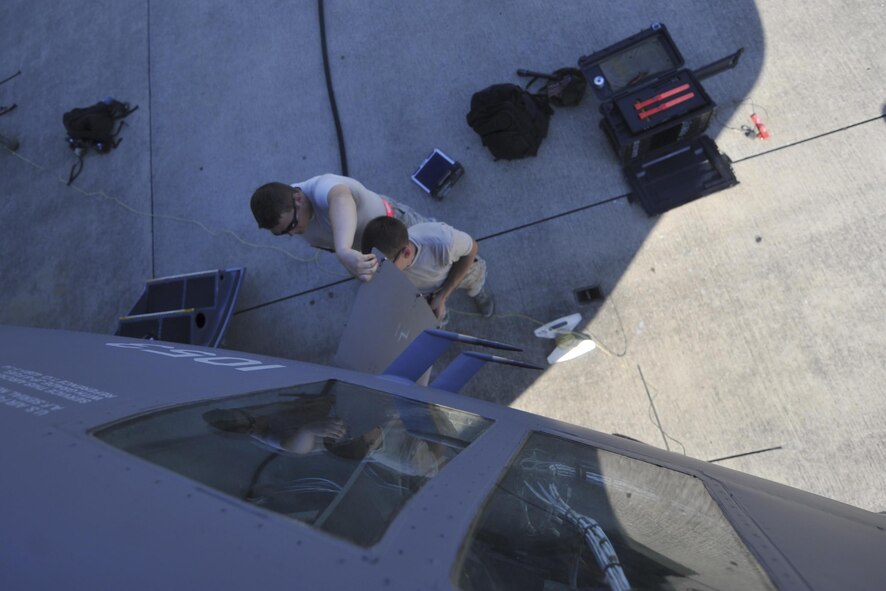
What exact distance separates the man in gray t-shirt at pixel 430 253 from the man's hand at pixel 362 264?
0.06 m

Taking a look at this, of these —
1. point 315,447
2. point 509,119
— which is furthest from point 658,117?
point 315,447

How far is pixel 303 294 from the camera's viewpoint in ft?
11.4

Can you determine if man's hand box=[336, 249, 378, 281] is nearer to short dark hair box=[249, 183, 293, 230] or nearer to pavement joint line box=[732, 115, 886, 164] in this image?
short dark hair box=[249, 183, 293, 230]

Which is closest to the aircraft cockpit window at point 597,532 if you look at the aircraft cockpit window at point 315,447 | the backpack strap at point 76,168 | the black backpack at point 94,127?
the aircraft cockpit window at point 315,447

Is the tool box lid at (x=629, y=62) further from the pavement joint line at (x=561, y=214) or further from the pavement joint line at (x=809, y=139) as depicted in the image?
the pavement joint line at (x=809, y=139)

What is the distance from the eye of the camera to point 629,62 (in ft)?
9.81

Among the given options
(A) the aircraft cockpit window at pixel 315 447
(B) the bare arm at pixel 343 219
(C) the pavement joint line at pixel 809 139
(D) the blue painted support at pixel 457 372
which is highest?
(B) the bare arm at pixel 343 219

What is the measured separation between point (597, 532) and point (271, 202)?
1764 mm

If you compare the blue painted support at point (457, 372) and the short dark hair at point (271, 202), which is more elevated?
the short dark hair at point (271, 202)

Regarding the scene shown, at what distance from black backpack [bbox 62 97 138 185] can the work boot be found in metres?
3.53

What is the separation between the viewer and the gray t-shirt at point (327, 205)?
2.33 metres

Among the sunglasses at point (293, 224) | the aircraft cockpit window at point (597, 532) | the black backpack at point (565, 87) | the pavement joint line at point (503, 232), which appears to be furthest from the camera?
the black backpack at point (565, 87)

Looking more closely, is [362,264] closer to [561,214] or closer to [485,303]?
[485,303]

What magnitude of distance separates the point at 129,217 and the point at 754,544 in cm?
451
